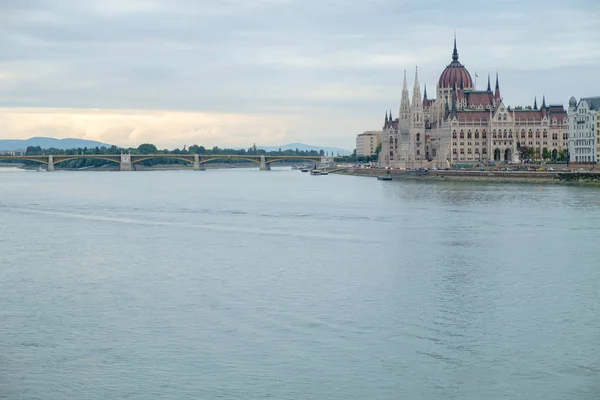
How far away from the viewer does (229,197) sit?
86.6m

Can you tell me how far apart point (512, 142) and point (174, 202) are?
108 m

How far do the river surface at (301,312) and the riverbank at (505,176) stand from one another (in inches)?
2270

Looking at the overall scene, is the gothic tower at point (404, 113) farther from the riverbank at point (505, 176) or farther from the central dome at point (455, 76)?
the riverbank at point (505, 176)

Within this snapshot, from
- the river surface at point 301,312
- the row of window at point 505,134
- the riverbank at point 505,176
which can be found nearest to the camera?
the river surface at point 301,312

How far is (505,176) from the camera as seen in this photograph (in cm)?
12050

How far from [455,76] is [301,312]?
170522mm

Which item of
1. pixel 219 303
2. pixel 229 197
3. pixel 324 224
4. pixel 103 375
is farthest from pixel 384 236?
pixel 229 197

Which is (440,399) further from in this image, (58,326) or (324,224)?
(324,224)

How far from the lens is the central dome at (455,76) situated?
19088 centimetres

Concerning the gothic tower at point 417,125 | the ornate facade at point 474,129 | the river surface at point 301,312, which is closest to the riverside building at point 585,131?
the ornate facade at point 474,129

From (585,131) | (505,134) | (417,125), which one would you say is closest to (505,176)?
(585,131)

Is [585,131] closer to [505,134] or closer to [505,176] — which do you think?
[505,176]

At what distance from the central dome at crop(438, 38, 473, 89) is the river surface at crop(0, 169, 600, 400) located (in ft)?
466

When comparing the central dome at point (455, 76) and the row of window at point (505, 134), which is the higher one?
the central dome at point (455, 76)
